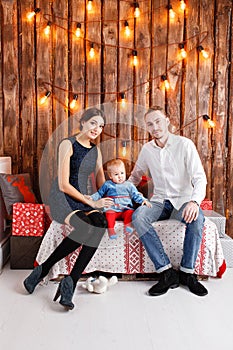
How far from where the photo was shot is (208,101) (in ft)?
11.7

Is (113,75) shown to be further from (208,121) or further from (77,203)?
(77,203)

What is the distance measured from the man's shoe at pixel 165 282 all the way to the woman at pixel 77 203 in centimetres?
47

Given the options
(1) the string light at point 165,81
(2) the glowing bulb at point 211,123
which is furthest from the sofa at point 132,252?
(1) the string light at point 165,81

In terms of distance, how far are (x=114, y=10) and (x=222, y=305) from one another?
255 centimetres

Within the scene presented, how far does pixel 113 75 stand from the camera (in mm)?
3516

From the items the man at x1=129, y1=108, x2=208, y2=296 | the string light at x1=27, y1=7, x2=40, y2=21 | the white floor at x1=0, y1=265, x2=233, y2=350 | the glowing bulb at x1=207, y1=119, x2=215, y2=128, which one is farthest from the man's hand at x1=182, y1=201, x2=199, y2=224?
the string light at x1=27, y1=7, x2=40, y2=21

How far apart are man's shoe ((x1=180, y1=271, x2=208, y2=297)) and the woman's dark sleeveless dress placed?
79cm

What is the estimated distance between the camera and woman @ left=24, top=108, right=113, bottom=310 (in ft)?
8.34

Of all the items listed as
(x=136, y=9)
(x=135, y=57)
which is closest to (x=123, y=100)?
(x=135, y=57)

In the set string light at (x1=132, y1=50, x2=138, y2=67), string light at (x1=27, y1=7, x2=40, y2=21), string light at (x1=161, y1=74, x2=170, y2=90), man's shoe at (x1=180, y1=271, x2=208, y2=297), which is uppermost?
string light at (x1=27, y1=7, x2=40, y2=21)

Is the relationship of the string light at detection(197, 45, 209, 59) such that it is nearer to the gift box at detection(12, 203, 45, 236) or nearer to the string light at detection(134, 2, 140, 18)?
the string light at detection(134, 2, 140, 18)

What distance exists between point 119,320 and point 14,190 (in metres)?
1.41

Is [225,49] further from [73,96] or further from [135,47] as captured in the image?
[73,96]

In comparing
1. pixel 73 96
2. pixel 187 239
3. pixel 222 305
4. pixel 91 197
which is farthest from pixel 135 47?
pixel 222 305
